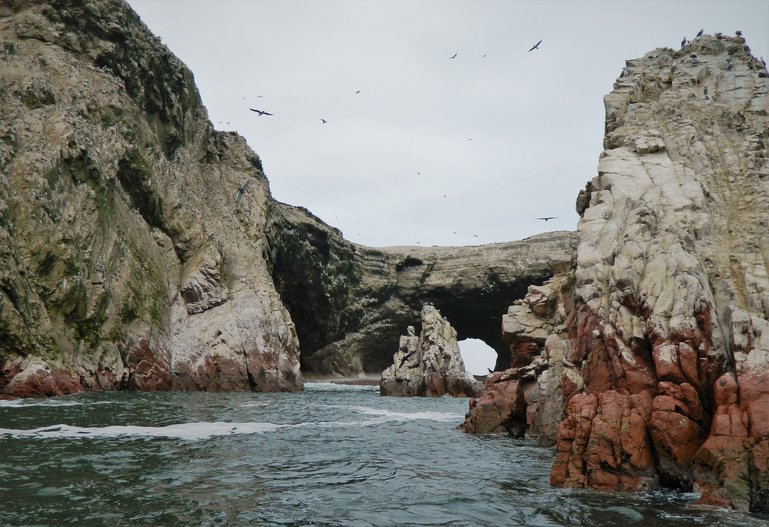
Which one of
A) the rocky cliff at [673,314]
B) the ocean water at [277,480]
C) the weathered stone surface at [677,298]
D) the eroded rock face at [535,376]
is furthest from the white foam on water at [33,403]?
the weathered stone surface at [677,298]

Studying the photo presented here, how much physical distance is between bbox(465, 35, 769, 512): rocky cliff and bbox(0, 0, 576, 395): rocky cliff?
779 centimetres

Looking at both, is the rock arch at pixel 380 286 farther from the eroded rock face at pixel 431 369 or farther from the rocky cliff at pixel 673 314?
the rocky cliff at pixel 673 314

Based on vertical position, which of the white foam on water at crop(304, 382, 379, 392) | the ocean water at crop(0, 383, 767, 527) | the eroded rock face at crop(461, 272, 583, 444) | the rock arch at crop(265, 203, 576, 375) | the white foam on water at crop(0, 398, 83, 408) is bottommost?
the white foam on water at crop(304, 382, 379, 392)

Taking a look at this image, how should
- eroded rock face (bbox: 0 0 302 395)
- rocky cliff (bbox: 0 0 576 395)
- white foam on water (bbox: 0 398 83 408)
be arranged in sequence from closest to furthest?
white foam on water (bbox: 0 398 83 408)
eroded rock face (bbox: 0 0 302 395)
rocky cliff (bbox: 0 0 576 395)

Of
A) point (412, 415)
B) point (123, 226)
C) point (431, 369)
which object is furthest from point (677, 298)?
point (123, 226)

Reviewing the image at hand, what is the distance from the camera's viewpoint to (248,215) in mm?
60062

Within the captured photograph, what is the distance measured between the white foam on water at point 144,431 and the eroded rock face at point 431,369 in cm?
3099

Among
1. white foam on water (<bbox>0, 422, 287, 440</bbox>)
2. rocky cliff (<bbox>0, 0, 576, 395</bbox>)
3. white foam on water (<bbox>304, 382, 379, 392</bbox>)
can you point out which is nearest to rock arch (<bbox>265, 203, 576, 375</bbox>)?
rocky cliff (<bbox>0, 0, 576, 395</bbox>)

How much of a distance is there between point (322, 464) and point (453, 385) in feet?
122

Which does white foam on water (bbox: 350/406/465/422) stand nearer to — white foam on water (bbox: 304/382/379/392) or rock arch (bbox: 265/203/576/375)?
white foam on water (bbox: 304/382/379/392)

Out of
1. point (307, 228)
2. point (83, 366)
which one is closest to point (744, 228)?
point (83, 366)

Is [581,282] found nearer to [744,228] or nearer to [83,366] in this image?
[744,228]

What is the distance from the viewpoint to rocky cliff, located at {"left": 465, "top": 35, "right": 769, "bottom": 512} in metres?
10.4

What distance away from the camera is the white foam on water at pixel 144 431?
→ 15.1 metres
